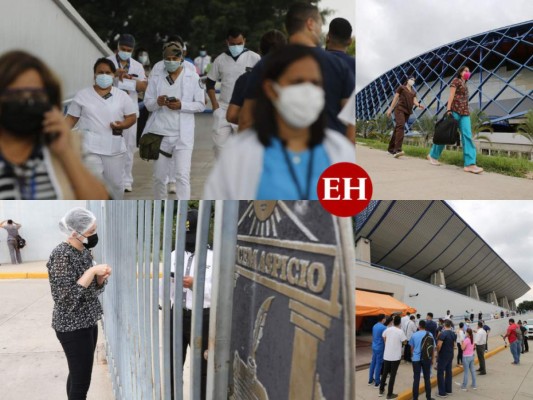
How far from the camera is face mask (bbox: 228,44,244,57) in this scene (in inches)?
71.2

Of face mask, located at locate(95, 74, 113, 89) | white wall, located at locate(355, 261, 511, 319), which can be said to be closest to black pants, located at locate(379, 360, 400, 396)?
white wall, located at locate(355, 261, 511, 319)

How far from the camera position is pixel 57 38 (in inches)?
70.9

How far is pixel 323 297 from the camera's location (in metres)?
0.66

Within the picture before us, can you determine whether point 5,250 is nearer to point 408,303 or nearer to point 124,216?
point 124,216

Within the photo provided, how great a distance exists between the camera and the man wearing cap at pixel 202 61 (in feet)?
6.12

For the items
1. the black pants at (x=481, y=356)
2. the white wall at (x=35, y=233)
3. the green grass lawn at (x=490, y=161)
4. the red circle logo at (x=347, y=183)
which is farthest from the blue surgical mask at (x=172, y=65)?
the white wall at (x=35, y=233)

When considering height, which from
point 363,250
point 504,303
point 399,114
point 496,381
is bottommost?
point 496,381

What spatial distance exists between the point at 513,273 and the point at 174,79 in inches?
58.3

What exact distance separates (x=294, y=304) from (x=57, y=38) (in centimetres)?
151

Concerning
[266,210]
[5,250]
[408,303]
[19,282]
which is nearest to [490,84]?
[408,303]

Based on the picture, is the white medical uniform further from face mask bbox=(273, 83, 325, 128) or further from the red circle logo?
the red circle logo

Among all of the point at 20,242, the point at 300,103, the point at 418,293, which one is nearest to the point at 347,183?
the point at 300,103

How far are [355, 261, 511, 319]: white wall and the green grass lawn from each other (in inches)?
42.8

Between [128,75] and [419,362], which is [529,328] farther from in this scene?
[128,75]
